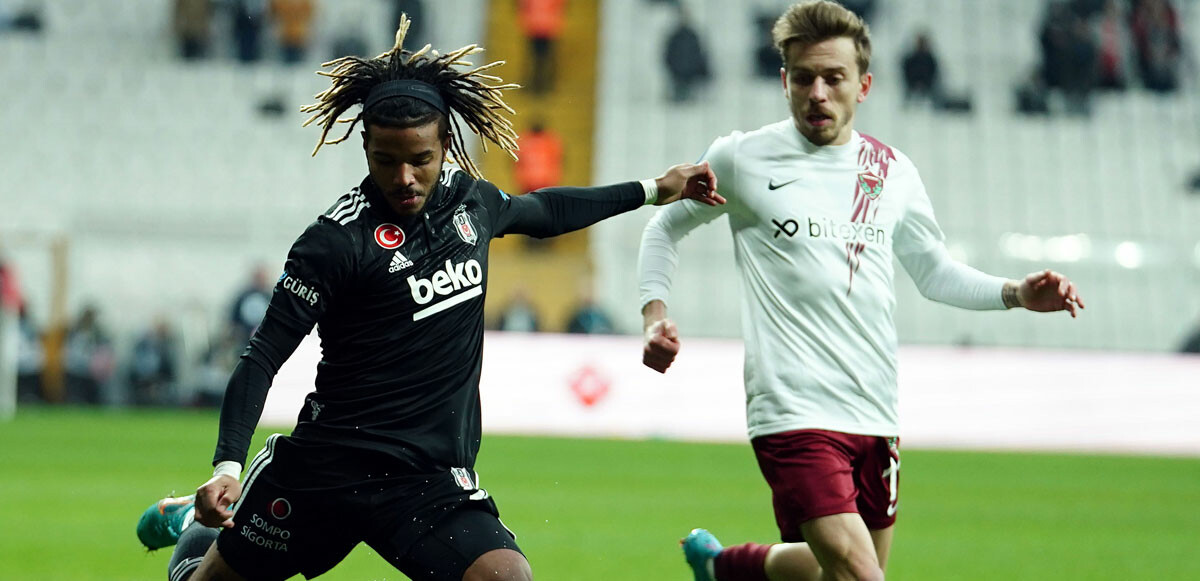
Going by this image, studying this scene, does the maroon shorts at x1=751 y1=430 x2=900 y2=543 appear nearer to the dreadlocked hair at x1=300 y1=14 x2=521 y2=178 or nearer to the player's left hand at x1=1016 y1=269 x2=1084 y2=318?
the player's left hand at x1=1016 y1=269 x2=1084 y2=318

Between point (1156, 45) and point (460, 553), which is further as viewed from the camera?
point (1156, 45)

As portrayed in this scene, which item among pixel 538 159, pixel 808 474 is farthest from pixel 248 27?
pixel 808 474

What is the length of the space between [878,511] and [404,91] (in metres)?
2.17

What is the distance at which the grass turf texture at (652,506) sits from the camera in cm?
866

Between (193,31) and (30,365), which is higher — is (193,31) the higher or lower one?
the higher one

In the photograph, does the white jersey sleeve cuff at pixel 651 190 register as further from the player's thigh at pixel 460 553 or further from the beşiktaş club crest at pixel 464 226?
the player's thigh at pixel 460 553

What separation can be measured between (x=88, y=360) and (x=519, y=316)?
20.2ft

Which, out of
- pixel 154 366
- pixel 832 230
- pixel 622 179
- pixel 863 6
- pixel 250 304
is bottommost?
pixel 154 366

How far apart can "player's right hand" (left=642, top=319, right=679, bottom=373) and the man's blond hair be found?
1.08m

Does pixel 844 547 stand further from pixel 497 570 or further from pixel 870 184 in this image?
pixel 870 184

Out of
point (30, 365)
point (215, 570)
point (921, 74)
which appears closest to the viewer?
point (215, 570)

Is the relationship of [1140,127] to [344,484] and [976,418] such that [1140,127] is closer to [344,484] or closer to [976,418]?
[976,418]

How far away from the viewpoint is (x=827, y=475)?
5.16 metres

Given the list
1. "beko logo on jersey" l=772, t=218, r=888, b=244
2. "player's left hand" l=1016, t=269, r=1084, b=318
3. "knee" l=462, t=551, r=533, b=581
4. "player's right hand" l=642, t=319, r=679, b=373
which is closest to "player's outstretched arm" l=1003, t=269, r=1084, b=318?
"player's left hand" l=1016, t=269, r=1084, b=318
